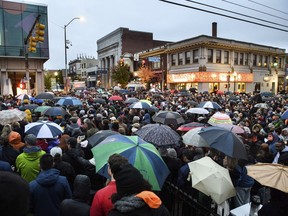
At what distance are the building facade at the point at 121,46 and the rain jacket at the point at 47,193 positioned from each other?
5723 centimetres

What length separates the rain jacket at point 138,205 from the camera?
2.21 meters

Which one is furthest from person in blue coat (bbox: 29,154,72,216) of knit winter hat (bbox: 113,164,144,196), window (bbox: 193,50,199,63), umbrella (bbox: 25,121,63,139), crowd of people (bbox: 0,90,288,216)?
window (bbox: 193,50,199,63)

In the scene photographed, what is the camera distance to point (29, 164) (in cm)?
459

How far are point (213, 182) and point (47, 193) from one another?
2.55 m

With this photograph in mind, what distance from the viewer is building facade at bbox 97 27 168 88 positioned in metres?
66.3

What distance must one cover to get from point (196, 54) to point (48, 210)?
39280mm

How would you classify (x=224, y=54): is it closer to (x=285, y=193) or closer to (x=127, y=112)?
(x=127, y=112)

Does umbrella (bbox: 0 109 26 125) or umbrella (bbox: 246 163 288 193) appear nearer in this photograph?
umbrella (bbox: 246 163 288 193)

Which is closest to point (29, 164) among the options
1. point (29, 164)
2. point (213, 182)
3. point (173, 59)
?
point (29, 164)

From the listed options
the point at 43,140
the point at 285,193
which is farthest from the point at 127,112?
the point at 285,193

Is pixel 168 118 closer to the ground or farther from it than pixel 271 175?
farther from it

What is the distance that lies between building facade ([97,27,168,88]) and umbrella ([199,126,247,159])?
5574cm

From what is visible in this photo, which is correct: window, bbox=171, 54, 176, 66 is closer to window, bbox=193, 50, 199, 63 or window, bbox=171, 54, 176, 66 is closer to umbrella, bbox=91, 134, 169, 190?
window, bbox=193, 50, 199, 63

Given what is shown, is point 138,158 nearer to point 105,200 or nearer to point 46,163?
point 105,200
